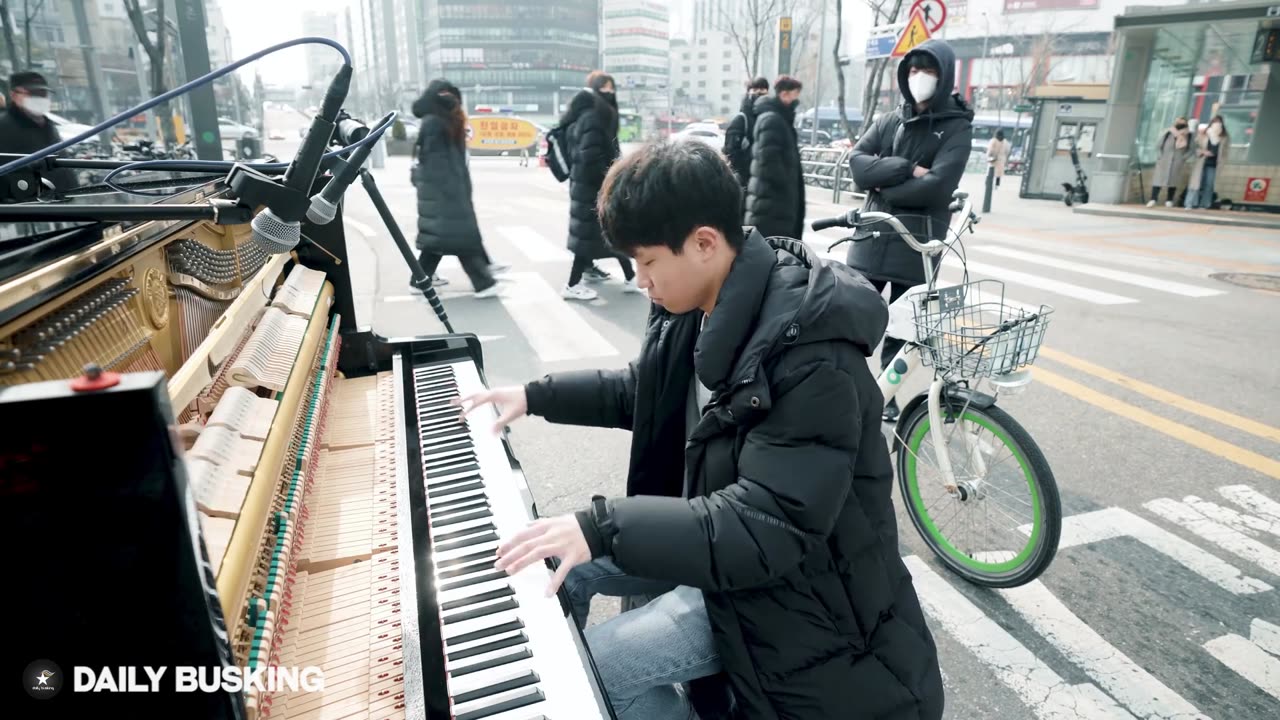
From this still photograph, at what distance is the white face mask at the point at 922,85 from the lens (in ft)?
13.7

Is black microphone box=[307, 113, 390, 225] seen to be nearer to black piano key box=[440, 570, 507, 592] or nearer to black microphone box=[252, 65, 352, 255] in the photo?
black microphone box=[252, 65, 352, 255]

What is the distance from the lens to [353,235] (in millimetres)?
12078

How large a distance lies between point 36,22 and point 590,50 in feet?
342

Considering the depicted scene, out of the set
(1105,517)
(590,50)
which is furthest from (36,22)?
(590,50)

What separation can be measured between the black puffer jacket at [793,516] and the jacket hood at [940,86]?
301cm

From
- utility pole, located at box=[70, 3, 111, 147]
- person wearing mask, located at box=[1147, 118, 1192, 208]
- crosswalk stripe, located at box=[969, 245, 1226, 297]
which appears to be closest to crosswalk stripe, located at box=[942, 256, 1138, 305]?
crosswalk stripe, located at box=[969, 245, 1226, 297]

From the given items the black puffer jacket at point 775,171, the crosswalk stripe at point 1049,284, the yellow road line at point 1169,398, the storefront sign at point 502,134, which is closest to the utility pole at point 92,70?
the black puffer jacket at point 775,171

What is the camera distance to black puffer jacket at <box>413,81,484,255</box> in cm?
752

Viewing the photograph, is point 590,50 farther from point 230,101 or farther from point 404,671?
point 404,671

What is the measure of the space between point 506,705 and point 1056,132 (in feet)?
67.3

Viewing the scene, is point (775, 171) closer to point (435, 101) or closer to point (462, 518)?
point (435, 101)

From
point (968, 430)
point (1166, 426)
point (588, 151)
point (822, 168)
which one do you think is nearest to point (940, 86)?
point (968, 430)

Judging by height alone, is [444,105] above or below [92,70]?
below

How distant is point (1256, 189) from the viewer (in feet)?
51.5
